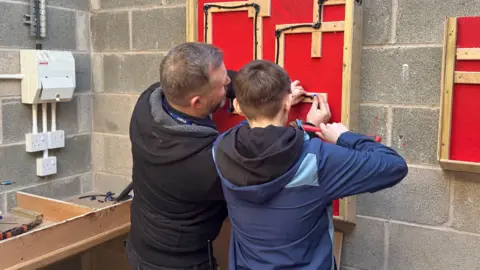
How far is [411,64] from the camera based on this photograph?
5.65ft

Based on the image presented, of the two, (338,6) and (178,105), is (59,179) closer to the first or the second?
(178,105)

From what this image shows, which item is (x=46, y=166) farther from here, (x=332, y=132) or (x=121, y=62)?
(x=332, y=132)

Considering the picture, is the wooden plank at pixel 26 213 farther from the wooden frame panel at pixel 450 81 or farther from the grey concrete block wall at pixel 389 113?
the wooden frame panel at pixel 450 81

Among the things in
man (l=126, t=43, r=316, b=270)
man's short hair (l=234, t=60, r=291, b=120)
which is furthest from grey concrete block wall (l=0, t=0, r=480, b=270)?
man's short hair (l=234, t=60, r=291, b=120)

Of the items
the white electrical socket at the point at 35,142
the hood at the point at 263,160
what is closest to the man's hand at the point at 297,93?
the hood at the point at 263,160

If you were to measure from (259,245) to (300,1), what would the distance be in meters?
0.90

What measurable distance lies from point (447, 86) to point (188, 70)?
0.86m

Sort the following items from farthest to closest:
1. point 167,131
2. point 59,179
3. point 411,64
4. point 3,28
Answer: point 59,179, point 3,28, point 411,64, point 167,131

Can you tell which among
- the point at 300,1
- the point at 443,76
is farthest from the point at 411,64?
the point at 300,1

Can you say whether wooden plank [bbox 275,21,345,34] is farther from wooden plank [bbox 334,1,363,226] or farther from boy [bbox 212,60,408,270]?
boy [bbox 212,60,408,270]

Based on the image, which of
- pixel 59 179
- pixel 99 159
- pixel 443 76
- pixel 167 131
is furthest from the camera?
pixel 99 159

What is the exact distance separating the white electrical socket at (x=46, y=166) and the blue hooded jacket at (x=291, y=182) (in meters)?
1.34

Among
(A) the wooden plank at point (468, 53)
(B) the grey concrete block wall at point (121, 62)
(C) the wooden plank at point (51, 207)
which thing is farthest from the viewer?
(B) the grey concrete block wall at point (121, 62)

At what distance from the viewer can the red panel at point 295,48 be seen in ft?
5.51
